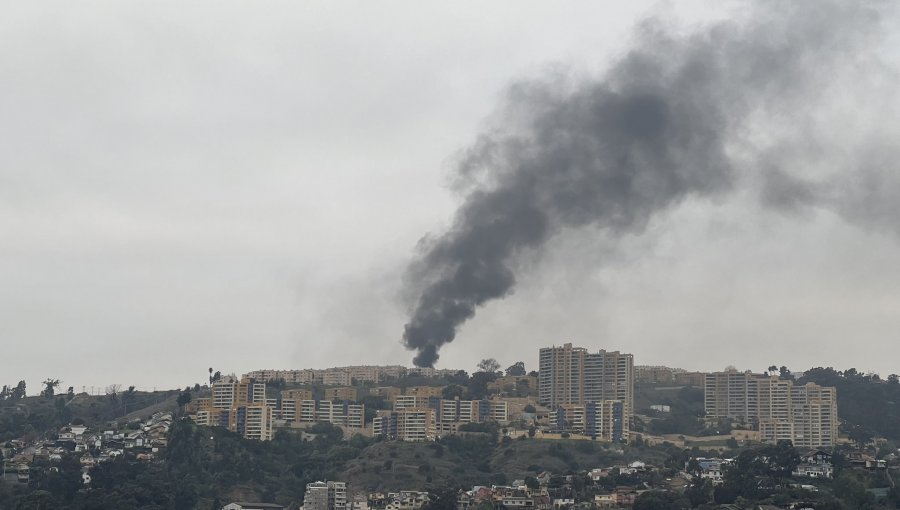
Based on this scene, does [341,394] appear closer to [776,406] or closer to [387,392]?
[387,392]

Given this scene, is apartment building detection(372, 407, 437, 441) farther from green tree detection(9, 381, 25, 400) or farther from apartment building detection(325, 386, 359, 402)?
green tree detection(9, 381, 25, 400)

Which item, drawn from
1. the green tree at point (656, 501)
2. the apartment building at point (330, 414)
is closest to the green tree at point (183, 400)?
the apartment building at point (330, 414)

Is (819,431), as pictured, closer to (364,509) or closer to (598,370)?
(598,370)

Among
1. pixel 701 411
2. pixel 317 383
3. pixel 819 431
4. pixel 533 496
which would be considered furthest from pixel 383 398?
pixel 533 496

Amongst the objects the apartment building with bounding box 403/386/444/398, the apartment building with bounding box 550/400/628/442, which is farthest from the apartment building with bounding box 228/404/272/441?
the apartment building with bounding box 550/400/628/442

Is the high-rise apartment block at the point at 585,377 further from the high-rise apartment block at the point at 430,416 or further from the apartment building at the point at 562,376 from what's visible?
the high-rise apartment block at the point at 430,416

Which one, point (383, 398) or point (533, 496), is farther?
point (383, 398)
